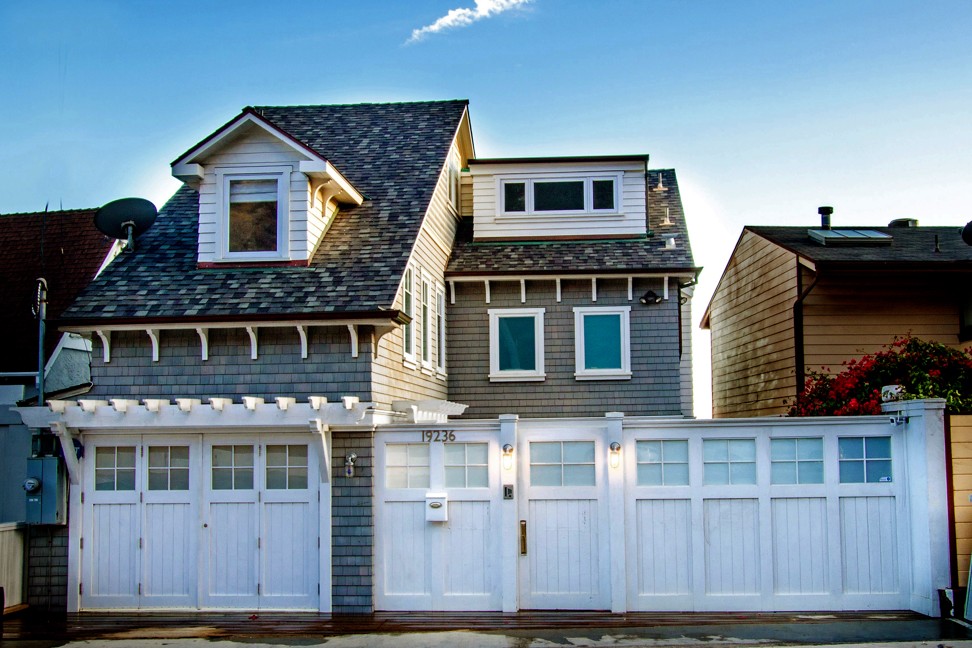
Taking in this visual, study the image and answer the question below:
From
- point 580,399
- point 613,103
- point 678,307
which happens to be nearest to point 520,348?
point 580,399

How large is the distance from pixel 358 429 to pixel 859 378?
22.2 feet

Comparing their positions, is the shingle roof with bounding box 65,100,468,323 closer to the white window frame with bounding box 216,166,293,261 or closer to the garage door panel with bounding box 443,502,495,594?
the white window frame with bounding box 216,166,293,261

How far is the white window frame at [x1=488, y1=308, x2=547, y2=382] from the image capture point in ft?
50.9

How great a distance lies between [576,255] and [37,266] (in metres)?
A: 10.3

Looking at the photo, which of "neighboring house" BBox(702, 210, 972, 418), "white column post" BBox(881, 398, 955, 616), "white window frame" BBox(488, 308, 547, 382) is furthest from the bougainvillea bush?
"white window frame" BBox(488, 308, 547, 382)

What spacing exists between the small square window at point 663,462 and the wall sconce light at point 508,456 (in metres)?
1.49

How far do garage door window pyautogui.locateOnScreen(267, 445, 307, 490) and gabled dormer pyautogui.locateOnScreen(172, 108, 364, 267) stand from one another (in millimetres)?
2588

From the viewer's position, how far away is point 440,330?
15109mm

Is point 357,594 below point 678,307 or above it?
below

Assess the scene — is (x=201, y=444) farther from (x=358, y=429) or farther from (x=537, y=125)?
(x=537, y=125)

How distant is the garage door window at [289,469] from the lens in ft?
36.5

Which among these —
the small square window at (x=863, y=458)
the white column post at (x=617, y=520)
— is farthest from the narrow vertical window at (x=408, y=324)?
the small square window at (x=863, y=458)

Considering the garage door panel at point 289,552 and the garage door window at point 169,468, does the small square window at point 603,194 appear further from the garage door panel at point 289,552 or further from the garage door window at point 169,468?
the garage door window at point 169,468

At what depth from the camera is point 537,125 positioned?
18.2 m
